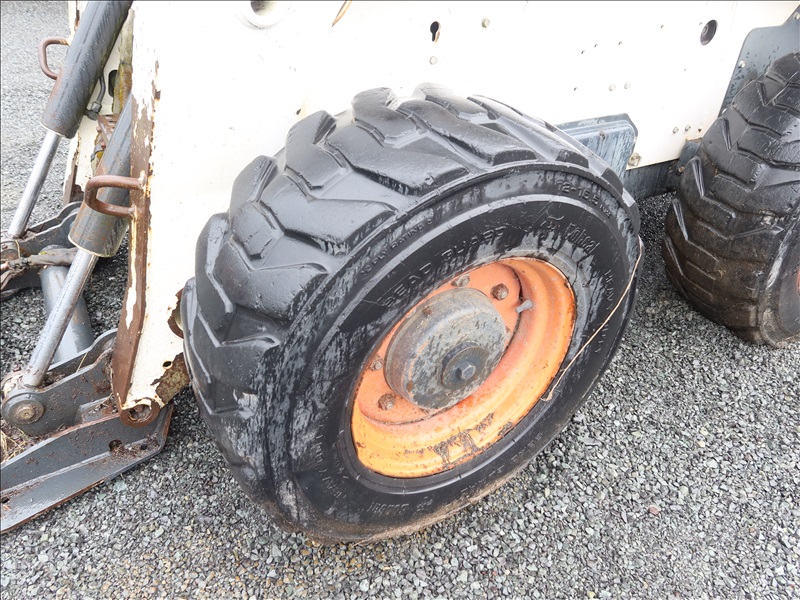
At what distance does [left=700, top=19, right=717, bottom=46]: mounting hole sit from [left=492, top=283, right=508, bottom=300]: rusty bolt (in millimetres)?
1132

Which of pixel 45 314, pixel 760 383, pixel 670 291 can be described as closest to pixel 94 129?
pixel 45 314

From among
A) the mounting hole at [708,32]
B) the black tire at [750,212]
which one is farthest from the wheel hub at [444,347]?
the mounting hole at [708,32]

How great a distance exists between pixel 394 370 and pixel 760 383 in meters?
1.57

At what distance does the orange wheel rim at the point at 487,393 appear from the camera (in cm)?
154

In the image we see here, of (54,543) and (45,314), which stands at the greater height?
(45,314)

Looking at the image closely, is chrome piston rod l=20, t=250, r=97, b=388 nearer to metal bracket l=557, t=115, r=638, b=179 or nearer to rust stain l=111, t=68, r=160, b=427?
rust stain l=111, t=68, r=160, b=427

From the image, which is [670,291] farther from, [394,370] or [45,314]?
[45,314]

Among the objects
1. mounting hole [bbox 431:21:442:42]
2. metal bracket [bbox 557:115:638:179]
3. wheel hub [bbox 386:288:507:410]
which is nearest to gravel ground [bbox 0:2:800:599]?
wheel hub [bbox 386:288:507:410]

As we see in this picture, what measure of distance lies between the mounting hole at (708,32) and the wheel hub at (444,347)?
123 cm

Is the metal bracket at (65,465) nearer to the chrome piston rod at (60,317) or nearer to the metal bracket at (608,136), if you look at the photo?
the chrome piston rod at (60,317)

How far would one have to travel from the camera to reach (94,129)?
2.33 m

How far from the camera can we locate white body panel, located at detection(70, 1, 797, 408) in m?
1.21

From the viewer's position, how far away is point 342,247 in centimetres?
110

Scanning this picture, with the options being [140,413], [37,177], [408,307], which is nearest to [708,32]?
[408,307]
